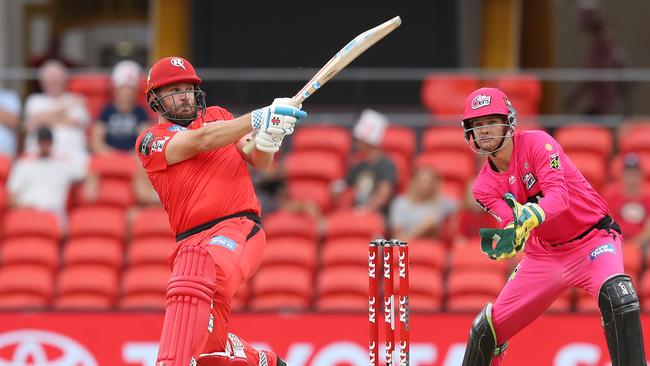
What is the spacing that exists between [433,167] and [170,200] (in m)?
4.90

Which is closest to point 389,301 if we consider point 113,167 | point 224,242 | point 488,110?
point 224,242

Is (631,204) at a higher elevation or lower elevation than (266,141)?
higher

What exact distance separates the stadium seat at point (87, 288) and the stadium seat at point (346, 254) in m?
1.84

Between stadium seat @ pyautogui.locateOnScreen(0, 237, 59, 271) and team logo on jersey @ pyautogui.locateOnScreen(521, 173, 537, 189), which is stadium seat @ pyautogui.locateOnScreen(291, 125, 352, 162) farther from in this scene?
team logo on jersey @ pyautogui.locateOnScreen(521, 173, 537, 189)

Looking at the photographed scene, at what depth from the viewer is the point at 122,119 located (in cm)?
1348

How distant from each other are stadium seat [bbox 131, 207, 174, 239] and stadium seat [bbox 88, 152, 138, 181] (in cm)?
72

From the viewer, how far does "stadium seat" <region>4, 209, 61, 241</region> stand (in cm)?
1252

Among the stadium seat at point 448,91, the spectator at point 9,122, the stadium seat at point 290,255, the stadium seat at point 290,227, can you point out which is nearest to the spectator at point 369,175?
the stadium seat at point 290,227

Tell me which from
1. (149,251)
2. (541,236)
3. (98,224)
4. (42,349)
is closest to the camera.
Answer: (541,236)

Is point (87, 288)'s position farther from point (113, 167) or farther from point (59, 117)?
point (59, 117)

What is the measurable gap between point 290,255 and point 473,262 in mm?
1559

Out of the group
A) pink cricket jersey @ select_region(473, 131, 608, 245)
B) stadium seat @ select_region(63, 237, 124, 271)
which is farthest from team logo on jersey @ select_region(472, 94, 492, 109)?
stadium seat @ select_region(63, 237, 124, 271)

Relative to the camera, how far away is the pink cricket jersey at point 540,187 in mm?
8062

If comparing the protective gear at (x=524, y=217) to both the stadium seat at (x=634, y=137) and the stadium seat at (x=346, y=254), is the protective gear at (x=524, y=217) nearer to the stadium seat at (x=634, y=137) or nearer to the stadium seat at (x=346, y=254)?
the stadium seat at (x=346, y=254)
